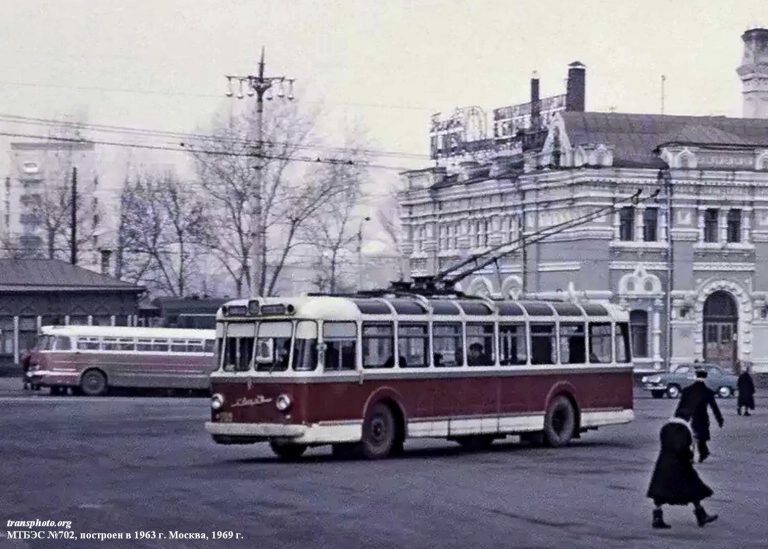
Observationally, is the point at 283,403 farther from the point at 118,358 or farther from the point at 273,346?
the point at 118,358

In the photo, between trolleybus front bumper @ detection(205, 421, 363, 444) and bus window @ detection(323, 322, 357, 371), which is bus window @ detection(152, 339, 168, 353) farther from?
bus window @ detection(323, 322, 357, 371)

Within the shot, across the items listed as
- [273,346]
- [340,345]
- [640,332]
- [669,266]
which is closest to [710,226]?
[669,266]

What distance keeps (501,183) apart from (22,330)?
65.8 ft

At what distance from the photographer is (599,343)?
30250 mm

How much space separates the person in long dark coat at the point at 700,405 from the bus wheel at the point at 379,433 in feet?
13.8

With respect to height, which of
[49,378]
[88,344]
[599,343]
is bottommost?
[49,378]

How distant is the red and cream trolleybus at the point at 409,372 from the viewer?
2491cm

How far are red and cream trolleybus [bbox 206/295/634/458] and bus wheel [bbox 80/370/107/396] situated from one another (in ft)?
95.8

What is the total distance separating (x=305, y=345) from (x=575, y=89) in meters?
56.7

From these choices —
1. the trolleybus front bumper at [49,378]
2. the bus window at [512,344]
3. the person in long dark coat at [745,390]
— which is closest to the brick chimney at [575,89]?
the trolleybus front bumper at [49,378]

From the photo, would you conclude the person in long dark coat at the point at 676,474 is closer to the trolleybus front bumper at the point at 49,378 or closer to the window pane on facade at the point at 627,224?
the trolleybus front bumper at the point at 49,378

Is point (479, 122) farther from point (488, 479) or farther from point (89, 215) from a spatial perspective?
point (488, 479)

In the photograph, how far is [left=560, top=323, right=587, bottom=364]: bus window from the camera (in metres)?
29.4

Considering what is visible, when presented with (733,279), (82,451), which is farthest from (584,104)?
(82,451)
